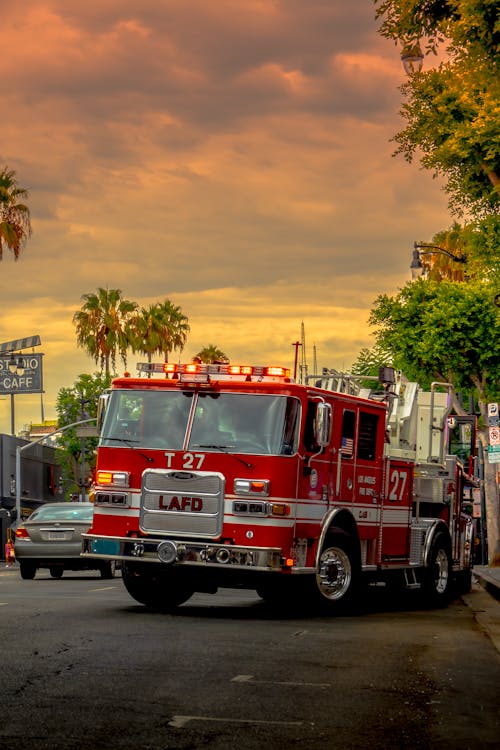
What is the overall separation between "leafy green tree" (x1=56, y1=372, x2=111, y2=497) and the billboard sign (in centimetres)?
334

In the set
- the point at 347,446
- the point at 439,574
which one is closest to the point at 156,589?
the point at 347,446

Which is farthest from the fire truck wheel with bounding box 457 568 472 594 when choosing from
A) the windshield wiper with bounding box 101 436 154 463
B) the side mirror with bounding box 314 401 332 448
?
the windshield wiper with bounding box 101 436 154 463

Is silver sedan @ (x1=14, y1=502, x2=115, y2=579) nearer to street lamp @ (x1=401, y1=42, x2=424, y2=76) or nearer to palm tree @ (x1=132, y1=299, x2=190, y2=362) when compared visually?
street lamp @ (x1=401, y1=42, x2=424, y2=76)

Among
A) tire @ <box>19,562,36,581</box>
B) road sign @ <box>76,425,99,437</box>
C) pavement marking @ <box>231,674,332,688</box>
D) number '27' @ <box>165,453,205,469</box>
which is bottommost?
tire @ <box>19,562,36,581</box>

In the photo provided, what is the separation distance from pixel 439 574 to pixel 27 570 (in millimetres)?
10439

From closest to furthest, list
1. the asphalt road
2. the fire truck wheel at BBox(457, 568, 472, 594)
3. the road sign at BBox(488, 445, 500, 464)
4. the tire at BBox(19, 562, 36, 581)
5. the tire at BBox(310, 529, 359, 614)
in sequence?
the asphalt road → the tire at BBox(310, 529, 359, 614) → the fire truck wheel at BBox(457, 568, 472, 594) → the tire at BBox(19, 562, 36, 581) → the road sign at BBox(488, 445, 500, 464)

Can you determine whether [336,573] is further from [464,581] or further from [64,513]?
[64,513]

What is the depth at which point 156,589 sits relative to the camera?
55.8 feet

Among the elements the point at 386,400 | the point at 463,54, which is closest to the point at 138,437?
the point at 386,400

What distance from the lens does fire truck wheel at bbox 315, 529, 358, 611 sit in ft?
52.6

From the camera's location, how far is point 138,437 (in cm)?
1620

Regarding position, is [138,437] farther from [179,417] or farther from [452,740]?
[452,740]

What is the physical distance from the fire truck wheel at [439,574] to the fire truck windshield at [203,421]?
468 centimetres

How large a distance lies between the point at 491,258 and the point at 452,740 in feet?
50.2
